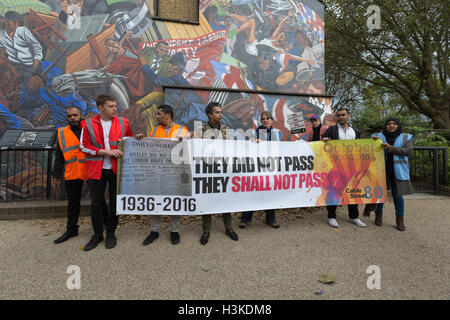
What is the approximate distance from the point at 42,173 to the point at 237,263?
5.35m

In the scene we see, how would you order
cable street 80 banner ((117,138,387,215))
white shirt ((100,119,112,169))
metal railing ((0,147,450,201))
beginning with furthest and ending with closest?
metal railing ((0,147,450,201)) < cable street 80 banner ((117,138,387,215)) < white shirt ((100,119,112,169))

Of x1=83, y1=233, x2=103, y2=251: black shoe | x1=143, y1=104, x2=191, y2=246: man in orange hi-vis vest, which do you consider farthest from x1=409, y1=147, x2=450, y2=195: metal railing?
x1=83, y1=233, x2=103, y2=251: black shoe

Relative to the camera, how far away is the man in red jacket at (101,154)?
2955 millimetres

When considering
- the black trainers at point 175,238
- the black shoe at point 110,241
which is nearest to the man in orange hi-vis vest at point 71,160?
the black shoe at point 110,241

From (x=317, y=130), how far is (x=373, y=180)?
5.34ft

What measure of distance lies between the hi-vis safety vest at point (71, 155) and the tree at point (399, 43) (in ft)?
43.3

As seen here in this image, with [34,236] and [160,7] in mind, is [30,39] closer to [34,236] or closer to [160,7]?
[160,7]

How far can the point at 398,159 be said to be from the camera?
3742mm

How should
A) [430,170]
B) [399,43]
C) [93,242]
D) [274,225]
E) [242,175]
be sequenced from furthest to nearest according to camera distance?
[399,43] < [430,170] < [274,225] < [242,175] < [93,242]

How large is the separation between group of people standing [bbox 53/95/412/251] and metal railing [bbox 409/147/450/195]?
3.97 m

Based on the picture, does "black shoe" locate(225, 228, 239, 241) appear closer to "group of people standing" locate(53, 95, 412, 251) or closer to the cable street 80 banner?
"group of people standing" locate(53, 95, 412, 251)

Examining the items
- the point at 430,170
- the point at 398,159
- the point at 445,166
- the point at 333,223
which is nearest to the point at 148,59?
the point at 333,223

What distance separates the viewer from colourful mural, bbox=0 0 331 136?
6.12 meters

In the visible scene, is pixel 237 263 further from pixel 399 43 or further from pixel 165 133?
pixel 399 43
